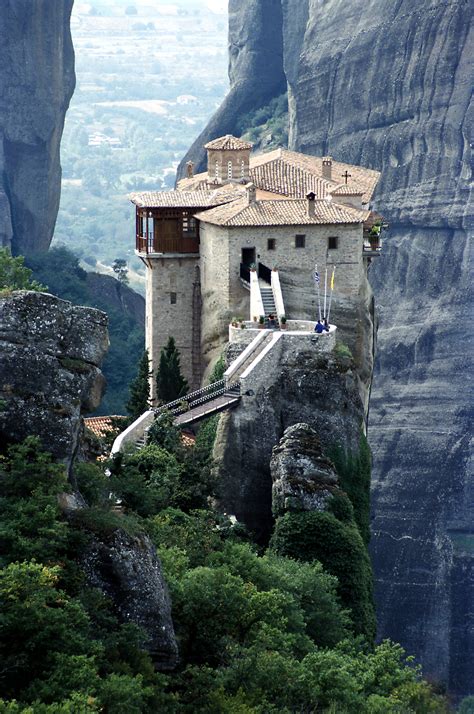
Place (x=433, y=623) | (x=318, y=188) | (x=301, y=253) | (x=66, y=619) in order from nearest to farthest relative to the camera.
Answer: (x=66, y=619) → (x=301, y=253) → (x=318, y=188) → (x=433, y=623)

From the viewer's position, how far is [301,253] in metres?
72.2

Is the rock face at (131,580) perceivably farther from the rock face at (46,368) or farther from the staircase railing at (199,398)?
the staircase railing at (199,398)

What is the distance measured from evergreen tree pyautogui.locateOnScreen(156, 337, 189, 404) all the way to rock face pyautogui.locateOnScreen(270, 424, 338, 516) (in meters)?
8.01

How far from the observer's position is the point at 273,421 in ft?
217

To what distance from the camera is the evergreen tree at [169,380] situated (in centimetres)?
7175

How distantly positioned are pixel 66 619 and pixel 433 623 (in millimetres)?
74890

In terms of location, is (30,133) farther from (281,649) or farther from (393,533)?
(281,649)

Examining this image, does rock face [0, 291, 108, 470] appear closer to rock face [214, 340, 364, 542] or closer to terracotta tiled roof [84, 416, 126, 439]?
rock face [214, 340, 364, 542]

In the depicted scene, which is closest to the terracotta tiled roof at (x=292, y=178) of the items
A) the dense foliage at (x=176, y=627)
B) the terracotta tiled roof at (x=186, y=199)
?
the terracotta tiled roof at (x=186, y=199)

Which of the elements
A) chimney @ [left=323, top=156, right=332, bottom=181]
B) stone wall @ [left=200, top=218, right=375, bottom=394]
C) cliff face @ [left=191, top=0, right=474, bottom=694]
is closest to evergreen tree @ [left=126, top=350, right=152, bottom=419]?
stone wall @ [left=200, top=218, right=375, bottom=394]

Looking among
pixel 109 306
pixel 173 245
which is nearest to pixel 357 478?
pixel 173 245

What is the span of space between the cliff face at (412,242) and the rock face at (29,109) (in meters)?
13.1

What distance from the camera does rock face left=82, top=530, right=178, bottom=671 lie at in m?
41.0

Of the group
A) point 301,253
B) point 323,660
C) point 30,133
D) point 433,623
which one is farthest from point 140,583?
point 30,133
